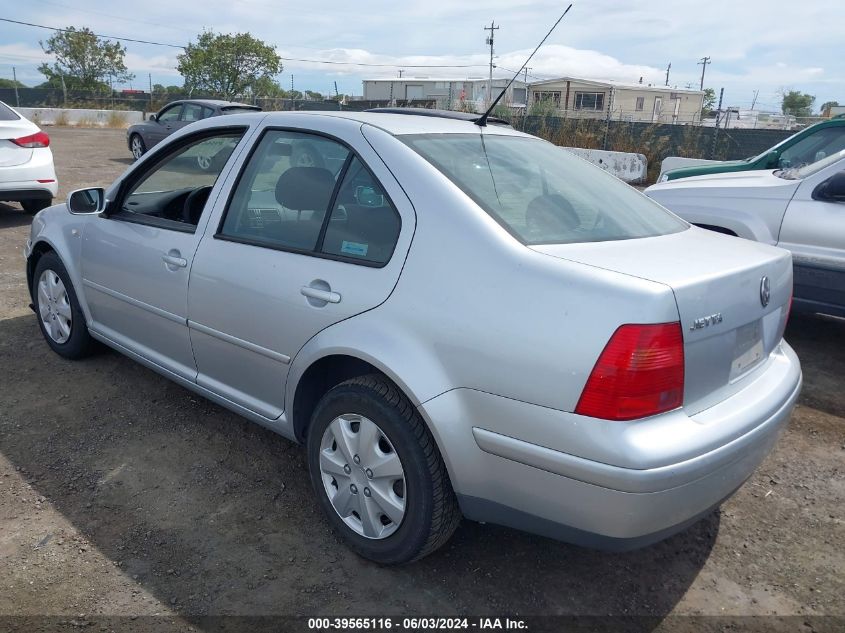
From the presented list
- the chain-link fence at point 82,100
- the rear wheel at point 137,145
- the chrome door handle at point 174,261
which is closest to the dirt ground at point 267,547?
the chrome door handle at point 174,261

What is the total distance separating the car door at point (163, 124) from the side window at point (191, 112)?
0.72ft

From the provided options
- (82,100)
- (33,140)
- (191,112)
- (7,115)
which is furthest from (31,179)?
(82,100)

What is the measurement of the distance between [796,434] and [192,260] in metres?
3.45

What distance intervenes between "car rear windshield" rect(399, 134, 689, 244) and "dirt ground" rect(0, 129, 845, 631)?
1.33m

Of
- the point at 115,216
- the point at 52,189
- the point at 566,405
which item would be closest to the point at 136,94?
the point at 52,189

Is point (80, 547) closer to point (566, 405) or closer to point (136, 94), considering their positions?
point (566, 405)

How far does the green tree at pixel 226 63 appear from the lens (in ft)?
157

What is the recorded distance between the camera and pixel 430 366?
Result: 2.39m

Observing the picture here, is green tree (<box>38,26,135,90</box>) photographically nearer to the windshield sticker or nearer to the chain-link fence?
the chain-link fence

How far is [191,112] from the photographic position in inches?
619

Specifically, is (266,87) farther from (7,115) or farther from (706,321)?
(706,321)

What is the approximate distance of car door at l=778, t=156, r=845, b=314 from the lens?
4879mm

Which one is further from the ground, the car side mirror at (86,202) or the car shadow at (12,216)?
the car side mirror at (86,202)

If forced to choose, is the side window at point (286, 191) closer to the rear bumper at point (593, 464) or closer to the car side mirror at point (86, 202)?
the rear bumper at point (593, 464)
